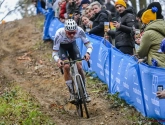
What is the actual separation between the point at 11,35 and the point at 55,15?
4.65 meters

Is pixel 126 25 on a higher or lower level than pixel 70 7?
lower

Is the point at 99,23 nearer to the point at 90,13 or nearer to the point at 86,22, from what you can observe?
the point at 90,13

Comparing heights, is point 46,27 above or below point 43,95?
above

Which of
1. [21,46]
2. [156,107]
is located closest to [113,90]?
[156,107]

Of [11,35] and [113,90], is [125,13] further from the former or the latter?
[11,35]

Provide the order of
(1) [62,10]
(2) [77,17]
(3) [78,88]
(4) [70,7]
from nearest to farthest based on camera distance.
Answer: (3) [78,88], (2) [77,17], (4) [70,7], (1) [62,10]

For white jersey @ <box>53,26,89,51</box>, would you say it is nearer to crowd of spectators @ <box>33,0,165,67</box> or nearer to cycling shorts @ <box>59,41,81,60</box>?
cycling shorts @ <box>59,41,81,60</box>

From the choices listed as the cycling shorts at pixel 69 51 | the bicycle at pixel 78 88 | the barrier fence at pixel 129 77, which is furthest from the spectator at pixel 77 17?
the bicycle at pixel 78 88

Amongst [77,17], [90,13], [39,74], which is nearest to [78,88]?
[90,13]

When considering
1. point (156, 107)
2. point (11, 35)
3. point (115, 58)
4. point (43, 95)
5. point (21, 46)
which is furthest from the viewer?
point (11, 35)

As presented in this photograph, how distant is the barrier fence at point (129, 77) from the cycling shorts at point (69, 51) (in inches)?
39.6

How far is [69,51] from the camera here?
9.77 m

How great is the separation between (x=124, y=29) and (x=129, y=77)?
4.05ft

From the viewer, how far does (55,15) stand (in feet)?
57.5
